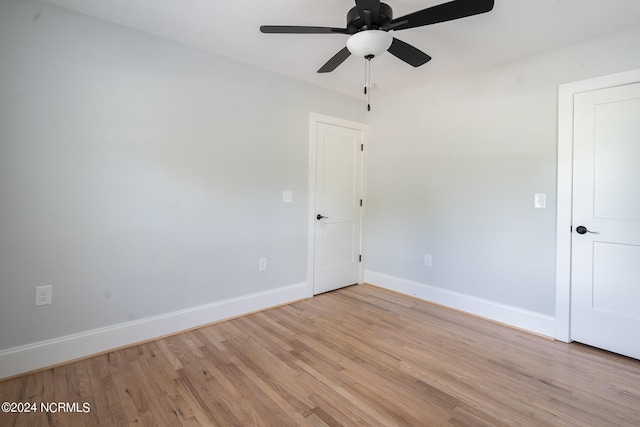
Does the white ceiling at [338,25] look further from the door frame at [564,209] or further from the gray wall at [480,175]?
the door frame at [564,209]

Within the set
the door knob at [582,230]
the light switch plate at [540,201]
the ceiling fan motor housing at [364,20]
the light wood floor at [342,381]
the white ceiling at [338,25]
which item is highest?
the white ceiling at [338,25]

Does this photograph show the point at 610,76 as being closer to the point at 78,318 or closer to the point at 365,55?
the point at 365,55

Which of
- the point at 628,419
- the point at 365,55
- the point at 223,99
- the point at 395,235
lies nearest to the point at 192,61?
the point at 223,99

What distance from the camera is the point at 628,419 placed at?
5.31ft

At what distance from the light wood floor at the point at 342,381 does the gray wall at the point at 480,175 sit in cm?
62

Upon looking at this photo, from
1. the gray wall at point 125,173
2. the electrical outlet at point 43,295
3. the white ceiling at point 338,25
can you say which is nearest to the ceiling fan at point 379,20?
the white ceiling at point 338,25

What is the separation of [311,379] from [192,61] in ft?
8.86

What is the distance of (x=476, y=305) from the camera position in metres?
3.01

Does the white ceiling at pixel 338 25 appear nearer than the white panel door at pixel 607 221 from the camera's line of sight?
Yes

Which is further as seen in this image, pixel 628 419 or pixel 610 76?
pixel 610 76

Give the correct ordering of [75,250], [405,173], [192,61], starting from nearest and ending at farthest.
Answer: [75,250]
[192,61]
[405,173]

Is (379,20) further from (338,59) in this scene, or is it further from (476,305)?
(476,305)

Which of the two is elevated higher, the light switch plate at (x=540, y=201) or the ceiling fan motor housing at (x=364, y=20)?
the ceiling fan motor housing at (x=364, y=20)

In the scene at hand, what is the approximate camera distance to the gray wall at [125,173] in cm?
195
